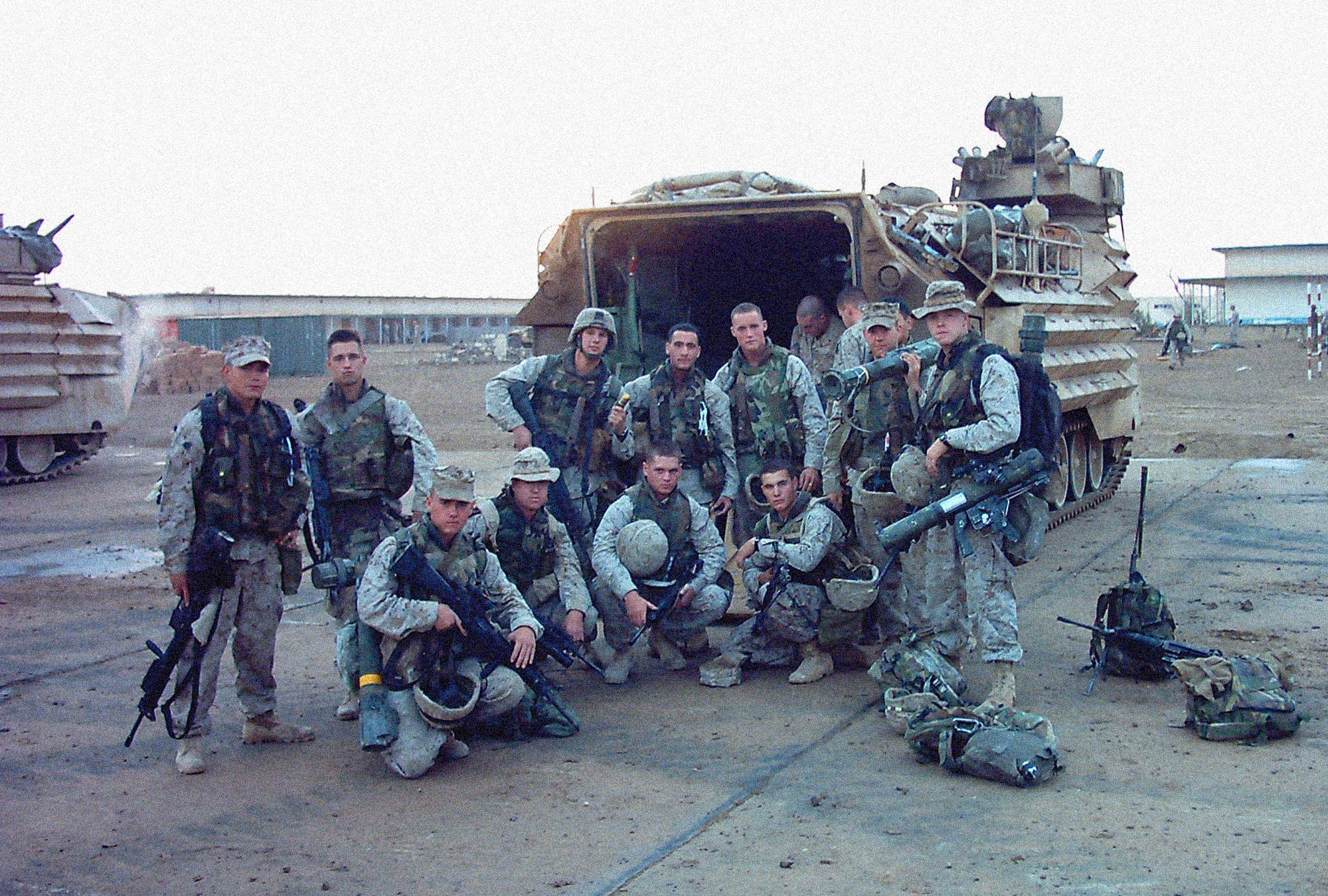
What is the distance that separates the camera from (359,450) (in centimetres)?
596

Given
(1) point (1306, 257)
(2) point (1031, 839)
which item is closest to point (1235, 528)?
(2) point (1031, 839)

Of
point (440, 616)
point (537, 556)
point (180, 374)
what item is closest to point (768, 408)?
point (537, 556)

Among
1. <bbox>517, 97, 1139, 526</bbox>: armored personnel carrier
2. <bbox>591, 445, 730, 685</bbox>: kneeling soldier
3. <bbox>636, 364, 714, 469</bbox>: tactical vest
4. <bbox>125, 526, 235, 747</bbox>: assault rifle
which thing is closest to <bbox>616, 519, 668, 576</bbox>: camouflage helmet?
<bbox>591, 445, 730, 685</bbox>: kneeling soldier

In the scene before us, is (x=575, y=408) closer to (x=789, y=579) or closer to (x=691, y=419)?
(x=691, y=419)

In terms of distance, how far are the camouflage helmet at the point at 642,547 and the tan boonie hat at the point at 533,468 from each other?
0.52m

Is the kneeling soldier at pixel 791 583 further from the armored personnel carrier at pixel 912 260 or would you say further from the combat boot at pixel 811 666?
the armored personnel carrier at pixel 912 260

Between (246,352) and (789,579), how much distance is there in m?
2.74

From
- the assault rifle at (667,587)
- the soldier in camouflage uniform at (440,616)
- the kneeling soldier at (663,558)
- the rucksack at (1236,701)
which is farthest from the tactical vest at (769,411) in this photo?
the rucksack at (1236,701)

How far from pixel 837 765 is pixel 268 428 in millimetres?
2657

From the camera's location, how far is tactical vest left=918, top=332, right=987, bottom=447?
5.65 metres

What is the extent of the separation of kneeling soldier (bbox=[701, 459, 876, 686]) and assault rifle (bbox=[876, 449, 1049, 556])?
23.5 inches

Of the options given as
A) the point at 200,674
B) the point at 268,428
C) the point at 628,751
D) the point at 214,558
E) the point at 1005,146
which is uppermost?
the point at 1005,146

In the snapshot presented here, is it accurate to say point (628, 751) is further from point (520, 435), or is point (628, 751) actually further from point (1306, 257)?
point (1306, 257)

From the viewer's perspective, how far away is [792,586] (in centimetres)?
632
